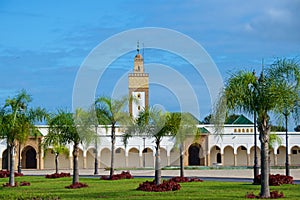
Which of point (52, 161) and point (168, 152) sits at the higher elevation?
point (168, 152)

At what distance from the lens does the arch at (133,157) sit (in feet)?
227

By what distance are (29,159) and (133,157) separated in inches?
505

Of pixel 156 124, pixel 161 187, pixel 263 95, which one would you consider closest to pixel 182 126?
pixel 156 124

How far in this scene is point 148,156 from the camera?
69.3m

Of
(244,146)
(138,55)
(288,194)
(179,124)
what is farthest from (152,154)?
(288,194)

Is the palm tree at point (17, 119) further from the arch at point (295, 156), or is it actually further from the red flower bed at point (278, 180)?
the arch at point (295, 156)

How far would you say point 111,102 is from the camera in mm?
40031

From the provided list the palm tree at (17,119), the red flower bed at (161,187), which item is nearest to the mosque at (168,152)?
the palm tree at (17,119)

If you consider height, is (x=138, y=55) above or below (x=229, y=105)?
above

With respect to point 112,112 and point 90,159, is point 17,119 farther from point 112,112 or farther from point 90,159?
point 90,159

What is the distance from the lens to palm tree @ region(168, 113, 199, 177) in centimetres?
3080

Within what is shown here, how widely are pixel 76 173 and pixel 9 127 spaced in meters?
4.82

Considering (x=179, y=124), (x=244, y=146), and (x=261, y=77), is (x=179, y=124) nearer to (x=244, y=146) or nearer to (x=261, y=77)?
(x=261, y=77)

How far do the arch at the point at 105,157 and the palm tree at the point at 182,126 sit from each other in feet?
105
